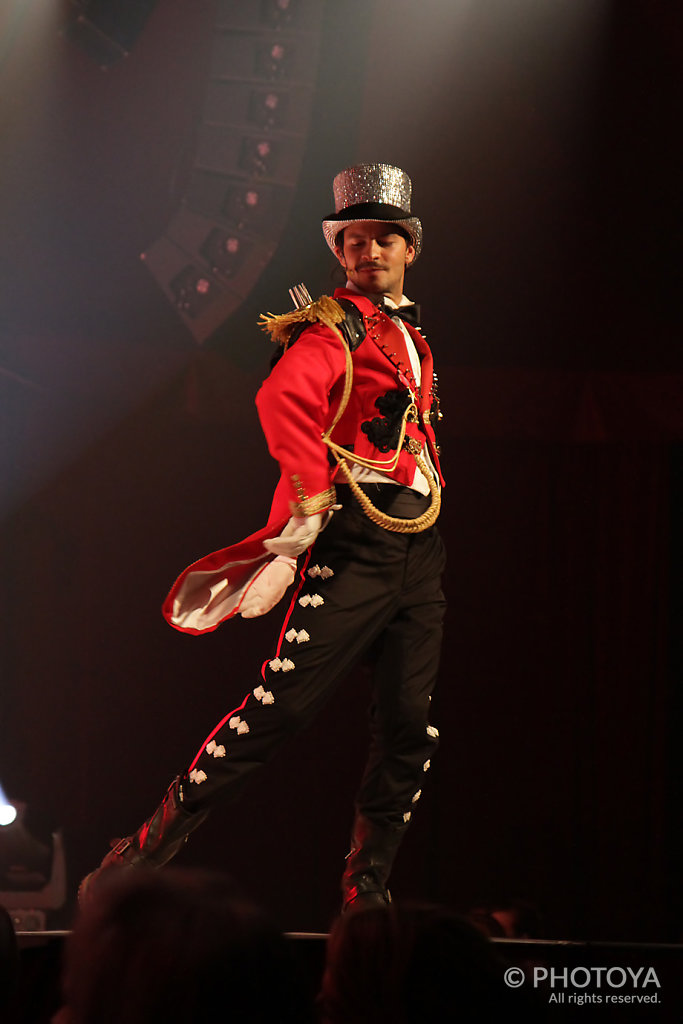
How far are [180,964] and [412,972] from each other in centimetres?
32

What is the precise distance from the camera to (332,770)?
12.2 feet

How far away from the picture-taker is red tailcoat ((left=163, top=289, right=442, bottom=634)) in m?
2.23

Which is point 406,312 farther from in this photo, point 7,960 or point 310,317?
point 7,960

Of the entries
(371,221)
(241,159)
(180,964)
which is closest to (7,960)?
(180,964)

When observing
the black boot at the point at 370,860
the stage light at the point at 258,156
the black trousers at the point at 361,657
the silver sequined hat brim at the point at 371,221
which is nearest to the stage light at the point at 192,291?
the stage light at the point at 258,156

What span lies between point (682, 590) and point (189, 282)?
2.19 meters

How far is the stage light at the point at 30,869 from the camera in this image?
336 cm

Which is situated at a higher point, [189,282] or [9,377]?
[189,282]

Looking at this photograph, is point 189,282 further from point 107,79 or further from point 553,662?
point 553,662

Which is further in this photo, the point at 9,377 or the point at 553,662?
the point at 553,662

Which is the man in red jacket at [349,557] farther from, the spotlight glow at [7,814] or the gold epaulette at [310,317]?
the spotlight glow at [7,814]

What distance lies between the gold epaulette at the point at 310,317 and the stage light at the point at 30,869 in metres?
2.07

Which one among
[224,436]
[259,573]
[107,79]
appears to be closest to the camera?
[259,573]

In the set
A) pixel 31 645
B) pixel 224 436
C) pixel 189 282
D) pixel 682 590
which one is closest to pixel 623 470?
pixel 682 590
